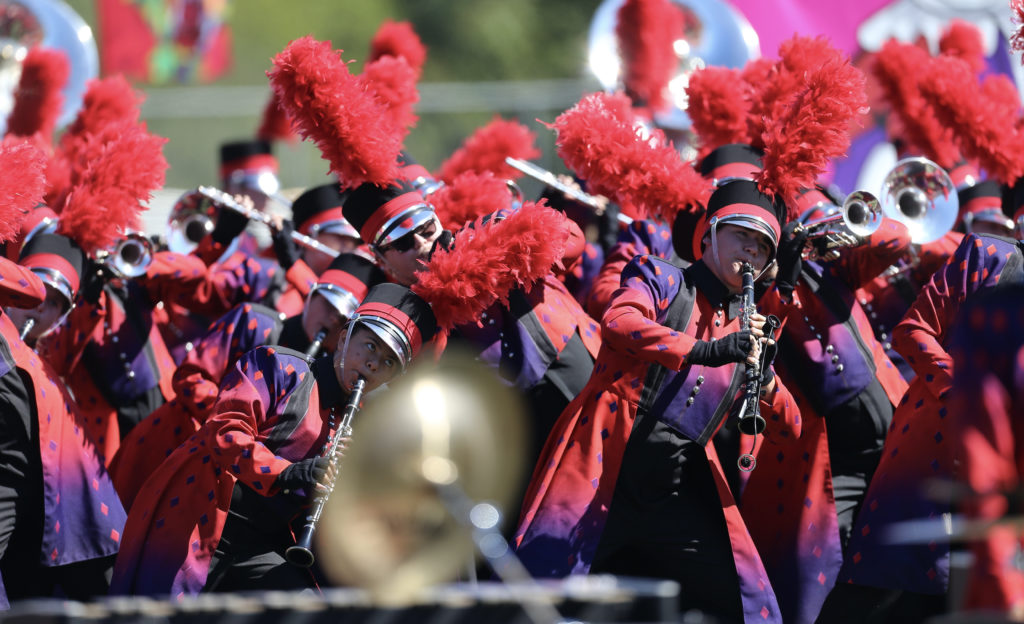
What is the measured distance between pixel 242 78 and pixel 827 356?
753 inches

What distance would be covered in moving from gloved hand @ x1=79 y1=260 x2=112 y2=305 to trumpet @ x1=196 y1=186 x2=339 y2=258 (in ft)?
3.38

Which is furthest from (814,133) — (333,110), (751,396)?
(333,110)

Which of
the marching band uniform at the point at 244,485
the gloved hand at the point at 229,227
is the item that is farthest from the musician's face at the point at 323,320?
the gloved hand at the point at 229,227

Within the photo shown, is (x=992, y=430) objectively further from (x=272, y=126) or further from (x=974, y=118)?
(x=272, y=126)

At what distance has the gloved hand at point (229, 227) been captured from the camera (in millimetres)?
7172

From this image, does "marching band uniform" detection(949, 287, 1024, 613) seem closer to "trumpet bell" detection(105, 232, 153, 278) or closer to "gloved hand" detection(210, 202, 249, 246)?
"trumpet bell" detection(105, 232, 153, 278)

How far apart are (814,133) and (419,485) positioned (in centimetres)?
227

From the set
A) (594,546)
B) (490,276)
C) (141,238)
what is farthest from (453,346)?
(141,238)

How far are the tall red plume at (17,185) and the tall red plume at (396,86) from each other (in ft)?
4.82

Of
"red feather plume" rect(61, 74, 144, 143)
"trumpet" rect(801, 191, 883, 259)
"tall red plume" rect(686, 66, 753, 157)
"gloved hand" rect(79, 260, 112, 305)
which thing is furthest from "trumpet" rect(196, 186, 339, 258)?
"trumpet" rect(801, 191, 883, 259)

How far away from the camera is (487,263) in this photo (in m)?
4.96

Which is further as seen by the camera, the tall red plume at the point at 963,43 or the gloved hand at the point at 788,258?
the tall red plume at the point at 963,43

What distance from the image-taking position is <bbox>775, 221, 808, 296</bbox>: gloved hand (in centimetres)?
513

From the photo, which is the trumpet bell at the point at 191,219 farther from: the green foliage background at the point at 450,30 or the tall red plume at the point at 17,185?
the green foliage background at the point at 450,30
